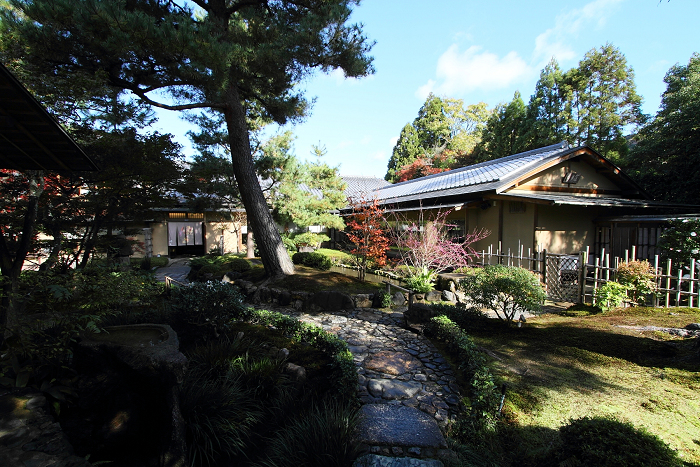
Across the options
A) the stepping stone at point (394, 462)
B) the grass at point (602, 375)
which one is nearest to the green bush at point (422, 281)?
the grass at point (602, 375)

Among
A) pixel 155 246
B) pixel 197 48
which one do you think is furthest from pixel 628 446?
pixel 155 246

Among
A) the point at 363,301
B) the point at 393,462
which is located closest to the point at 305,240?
the point at 363,301

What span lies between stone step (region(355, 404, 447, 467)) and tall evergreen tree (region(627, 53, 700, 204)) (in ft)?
56.8

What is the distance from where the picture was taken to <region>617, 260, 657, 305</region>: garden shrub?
6.80m

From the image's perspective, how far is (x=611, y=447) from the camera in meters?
2.13

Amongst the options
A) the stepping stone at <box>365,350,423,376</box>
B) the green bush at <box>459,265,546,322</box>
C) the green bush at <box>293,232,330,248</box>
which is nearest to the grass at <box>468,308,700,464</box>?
the green bush at <box>459,265,546,322</box>

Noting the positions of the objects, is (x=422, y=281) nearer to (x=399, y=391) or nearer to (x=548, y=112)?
(x=399, y=391)

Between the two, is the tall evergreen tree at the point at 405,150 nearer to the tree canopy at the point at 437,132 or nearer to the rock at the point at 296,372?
the tree canopy at the point at 437,132

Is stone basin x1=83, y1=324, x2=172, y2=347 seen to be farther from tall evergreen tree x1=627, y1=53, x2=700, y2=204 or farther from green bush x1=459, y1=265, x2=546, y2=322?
tall evergreen tree x1=627, y1=53, x2=700, y2=204

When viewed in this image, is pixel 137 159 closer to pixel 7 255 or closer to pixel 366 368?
pixel 7 255

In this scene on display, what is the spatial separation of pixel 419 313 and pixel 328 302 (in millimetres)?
2391

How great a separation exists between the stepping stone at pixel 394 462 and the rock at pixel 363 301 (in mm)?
5332

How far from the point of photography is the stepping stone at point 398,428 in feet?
9.52

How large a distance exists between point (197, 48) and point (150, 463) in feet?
21.5
